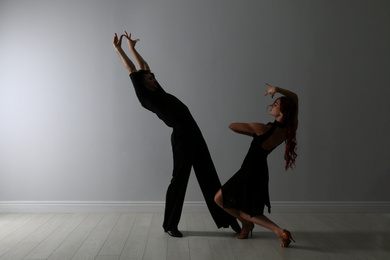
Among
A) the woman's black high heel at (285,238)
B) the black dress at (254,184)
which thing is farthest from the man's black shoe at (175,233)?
the woman's black high heel at (285,238)

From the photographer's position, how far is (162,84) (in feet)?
15.2

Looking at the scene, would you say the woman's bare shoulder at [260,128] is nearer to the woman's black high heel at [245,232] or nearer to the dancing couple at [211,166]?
the dancing couple at [211,166]

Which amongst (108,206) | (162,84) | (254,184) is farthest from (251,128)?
(108,206)

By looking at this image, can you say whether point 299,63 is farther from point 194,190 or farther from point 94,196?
point 94,196

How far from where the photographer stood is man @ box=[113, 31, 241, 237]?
3.65m

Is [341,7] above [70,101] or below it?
above

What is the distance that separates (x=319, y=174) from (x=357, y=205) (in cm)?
53

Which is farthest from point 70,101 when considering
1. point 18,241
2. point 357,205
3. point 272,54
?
point 357,205

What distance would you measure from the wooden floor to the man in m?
0.20

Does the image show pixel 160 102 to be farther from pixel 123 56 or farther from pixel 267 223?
pixel 267 223

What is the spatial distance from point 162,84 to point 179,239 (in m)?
1.77

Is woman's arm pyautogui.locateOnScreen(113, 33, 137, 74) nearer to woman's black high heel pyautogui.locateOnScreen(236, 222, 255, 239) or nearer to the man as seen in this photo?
the man

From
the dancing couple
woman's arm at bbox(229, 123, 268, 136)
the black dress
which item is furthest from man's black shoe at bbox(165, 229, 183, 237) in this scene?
woman's arm at bbox(229, 123, 268, 136)

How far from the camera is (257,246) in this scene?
3273 mm
